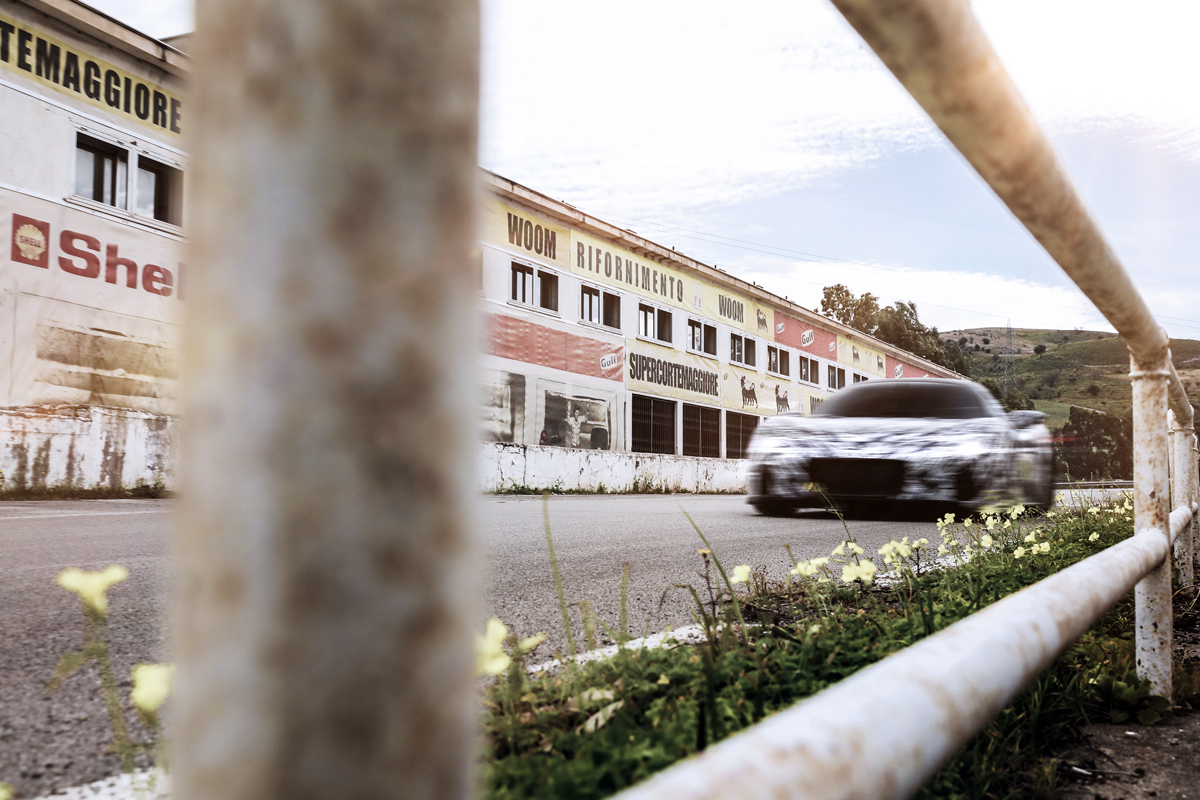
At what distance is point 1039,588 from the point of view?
92 cm

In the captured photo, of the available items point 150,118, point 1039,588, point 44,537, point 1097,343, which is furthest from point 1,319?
point 1097,343

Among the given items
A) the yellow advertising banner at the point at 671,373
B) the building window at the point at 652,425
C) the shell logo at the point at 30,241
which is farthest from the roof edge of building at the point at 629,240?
the shell logo at the point at 30,241

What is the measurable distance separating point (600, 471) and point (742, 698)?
16.9 m

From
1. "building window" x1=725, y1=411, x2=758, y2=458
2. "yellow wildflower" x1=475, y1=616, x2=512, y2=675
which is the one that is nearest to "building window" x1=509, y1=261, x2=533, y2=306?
"building window" x1=725, y1=411, x2=758, y2=458

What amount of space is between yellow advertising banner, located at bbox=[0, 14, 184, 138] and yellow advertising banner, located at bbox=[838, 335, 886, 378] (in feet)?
102

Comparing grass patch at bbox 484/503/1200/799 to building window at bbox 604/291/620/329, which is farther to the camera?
building window at bbox 604/291/620/329

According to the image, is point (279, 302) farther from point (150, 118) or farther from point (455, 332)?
point (150, 118)

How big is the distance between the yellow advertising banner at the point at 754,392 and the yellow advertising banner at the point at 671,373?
0.65m

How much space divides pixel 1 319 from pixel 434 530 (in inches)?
546

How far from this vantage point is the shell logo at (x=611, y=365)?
22.8m

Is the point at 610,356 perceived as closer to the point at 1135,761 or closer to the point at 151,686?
the point at 1135,761

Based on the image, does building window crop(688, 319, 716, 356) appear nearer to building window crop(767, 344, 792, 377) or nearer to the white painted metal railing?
building window crop(767, 344, 792, 377)

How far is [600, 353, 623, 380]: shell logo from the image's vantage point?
2275cm

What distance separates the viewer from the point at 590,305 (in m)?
23.0
